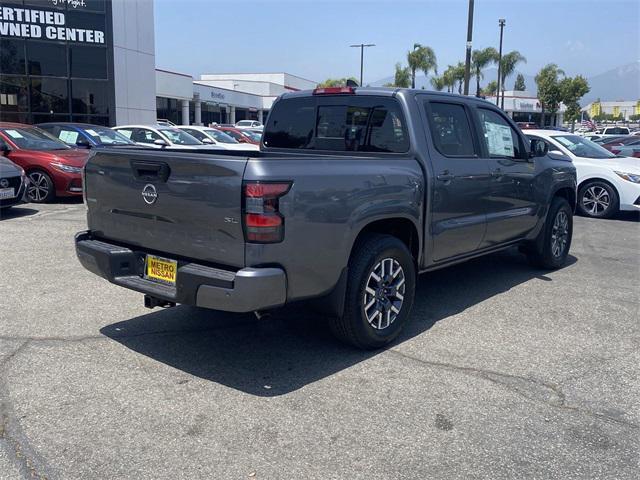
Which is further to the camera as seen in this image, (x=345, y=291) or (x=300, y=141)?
(x=300, y=141)

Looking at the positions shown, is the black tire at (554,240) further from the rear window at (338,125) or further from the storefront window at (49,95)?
the storefront window at (49,95)

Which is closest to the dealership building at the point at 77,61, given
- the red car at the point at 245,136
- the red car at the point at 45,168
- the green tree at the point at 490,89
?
the red car at the point at 245,136

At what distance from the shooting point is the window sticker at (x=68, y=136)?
1384 centimetres

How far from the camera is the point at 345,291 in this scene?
4.12 meters

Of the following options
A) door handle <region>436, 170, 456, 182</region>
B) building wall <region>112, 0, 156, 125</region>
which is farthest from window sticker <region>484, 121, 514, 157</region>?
building wall <region>112, 0, 156, 125</region>

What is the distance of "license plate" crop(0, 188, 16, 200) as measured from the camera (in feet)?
31.5

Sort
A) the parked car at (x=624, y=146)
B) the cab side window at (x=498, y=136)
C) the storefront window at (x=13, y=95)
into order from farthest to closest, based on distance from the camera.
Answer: the storefront window at (x=13, y=95) → the parked car at (x=624, y=146) → the cab side window at (x=498, y=136)

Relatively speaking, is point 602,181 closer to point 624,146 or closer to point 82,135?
point 82,135

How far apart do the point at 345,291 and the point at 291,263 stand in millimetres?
604

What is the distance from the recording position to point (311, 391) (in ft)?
12.6

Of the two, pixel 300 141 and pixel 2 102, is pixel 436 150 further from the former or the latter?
pixel 2 102

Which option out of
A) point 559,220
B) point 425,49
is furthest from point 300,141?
point 425,49

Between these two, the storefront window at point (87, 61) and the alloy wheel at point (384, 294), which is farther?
the storefront window at point (87, 61)

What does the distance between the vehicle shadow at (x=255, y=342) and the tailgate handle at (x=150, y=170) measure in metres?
1.29
